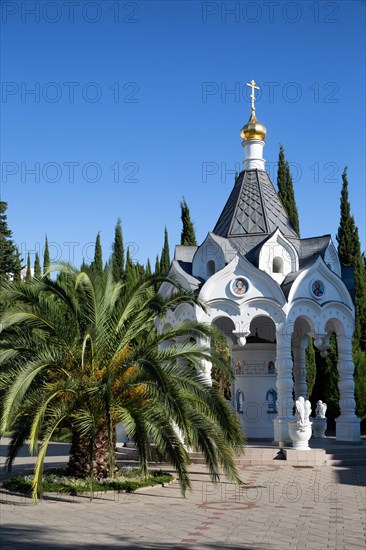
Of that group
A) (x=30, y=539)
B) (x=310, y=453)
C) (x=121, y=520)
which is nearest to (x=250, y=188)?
(x=310, y=453)

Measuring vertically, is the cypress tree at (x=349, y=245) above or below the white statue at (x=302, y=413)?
above

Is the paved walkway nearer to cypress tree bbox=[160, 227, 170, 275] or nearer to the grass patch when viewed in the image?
the grass patch

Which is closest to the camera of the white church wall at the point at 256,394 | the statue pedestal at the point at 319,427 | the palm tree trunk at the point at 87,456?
the palm tree trunk at the point at 87,456

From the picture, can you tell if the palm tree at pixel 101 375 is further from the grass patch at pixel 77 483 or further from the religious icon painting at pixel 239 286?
the religious icon painting at pixel 239 286

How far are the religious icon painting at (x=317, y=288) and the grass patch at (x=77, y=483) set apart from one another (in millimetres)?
7628

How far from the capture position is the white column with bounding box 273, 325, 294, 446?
18.0 metres

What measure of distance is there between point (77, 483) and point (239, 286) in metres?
7.90

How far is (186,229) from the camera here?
134 feet

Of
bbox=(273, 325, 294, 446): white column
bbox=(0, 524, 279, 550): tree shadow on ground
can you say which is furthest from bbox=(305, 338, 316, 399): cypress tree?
bbox=(0, 524, 279, 550): tree shadow on ground

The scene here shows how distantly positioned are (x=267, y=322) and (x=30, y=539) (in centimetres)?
1504

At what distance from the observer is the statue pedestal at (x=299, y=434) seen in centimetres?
1717

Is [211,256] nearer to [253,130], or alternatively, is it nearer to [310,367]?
[253,130]

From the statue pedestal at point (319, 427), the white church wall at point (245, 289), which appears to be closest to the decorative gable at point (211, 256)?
the white church wall at point (245, 289)

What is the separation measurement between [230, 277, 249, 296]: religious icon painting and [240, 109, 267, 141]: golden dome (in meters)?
5.90
